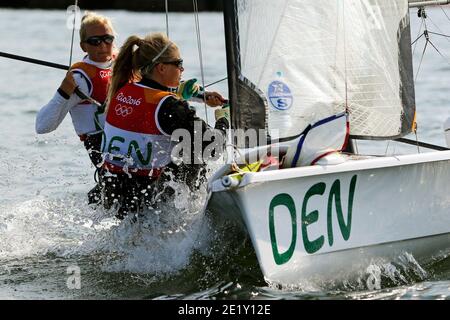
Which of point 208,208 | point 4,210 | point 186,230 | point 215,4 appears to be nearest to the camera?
point 208,208

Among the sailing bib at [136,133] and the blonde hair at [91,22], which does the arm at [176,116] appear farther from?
the blonde hair at [91,22]

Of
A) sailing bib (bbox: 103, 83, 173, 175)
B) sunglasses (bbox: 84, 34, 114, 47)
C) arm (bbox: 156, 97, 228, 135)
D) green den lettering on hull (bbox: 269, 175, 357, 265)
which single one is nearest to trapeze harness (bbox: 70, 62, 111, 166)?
sunglasses (bbox: 84, 34, 114, 47)

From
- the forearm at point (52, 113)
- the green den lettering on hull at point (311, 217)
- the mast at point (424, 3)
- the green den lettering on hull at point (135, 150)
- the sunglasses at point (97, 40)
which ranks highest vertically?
the mast at point (424, 3)

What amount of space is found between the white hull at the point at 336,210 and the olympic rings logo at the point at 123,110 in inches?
25.5

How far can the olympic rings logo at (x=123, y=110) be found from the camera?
15.3ft

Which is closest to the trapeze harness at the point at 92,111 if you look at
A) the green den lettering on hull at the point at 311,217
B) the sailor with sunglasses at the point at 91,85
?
the sailor with sunglasses at the point at 91,85

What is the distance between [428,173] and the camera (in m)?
4.72

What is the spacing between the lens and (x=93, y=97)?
17.5 feet

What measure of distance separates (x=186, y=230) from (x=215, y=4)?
49.8ft

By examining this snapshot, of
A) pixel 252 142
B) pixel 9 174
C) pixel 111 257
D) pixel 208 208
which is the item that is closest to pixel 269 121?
pixel 252 142

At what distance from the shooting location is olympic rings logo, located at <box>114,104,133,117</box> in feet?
15.3

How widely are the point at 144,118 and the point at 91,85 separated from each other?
2.54 ft

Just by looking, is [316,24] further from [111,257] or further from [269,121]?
[111,257]

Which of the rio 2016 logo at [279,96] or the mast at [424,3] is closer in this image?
the rio 2016 logo at [279,96]
